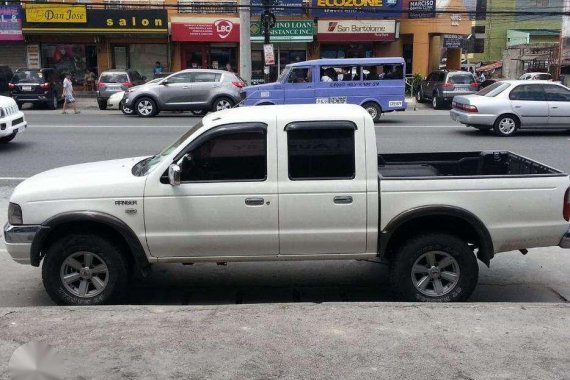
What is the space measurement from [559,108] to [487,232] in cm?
1252

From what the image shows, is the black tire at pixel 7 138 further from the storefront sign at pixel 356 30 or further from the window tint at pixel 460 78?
the storefront sign at pixel 356 30

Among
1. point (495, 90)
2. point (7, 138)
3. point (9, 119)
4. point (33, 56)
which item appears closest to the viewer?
point (9, 119)

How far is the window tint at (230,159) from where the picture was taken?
5.36 metres

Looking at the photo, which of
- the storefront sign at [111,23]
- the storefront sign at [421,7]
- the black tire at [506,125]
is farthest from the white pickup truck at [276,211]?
the storefront sign at [421,7]

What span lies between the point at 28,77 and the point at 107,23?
18.4 ft

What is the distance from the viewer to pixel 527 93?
1656cm

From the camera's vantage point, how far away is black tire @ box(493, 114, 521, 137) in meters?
16.5

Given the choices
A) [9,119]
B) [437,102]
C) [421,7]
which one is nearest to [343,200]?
[9,119]

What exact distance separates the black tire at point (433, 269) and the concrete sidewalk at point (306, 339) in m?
0.39

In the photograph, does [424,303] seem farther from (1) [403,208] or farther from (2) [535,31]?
(2) [535,31]

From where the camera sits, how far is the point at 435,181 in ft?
17.5

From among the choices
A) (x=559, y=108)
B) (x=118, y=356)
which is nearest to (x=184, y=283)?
(x=118, y=356)

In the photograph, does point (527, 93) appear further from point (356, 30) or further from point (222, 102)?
point (356, 30)

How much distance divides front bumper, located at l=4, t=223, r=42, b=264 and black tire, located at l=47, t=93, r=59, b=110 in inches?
831
